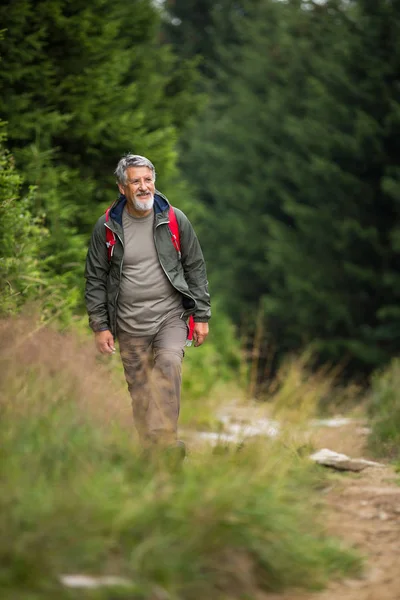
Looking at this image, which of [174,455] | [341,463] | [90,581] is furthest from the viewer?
[341,463]

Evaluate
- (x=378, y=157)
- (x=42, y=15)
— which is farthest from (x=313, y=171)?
(x=42, y=15)

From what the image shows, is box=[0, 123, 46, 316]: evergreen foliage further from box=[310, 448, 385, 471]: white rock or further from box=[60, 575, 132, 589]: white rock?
box=[60, 575, 132, 589]: white rock

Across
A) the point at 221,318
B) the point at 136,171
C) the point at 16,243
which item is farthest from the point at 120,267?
the point at 221,318

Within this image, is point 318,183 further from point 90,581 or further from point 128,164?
point 90,581

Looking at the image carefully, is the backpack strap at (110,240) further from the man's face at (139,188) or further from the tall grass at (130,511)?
the tall grass at (130,511)

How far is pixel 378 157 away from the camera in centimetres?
2062

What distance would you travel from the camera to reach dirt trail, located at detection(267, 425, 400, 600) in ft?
14.2

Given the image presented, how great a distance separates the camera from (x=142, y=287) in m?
6.15

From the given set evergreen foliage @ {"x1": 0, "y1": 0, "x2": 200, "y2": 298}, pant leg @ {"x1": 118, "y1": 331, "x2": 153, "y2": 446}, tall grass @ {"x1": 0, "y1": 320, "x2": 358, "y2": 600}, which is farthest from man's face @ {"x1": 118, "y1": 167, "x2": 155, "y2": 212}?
evergreen foliage @ {"x1": 0, "y1": 0, "x2": 200, "y2": 298}

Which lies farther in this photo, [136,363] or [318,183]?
[318,183]

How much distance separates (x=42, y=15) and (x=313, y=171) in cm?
1314

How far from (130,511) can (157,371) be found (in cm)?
230

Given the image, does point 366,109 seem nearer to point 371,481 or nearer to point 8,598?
point 371,481

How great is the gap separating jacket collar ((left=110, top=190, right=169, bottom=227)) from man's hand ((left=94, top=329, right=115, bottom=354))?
29.1 inches
